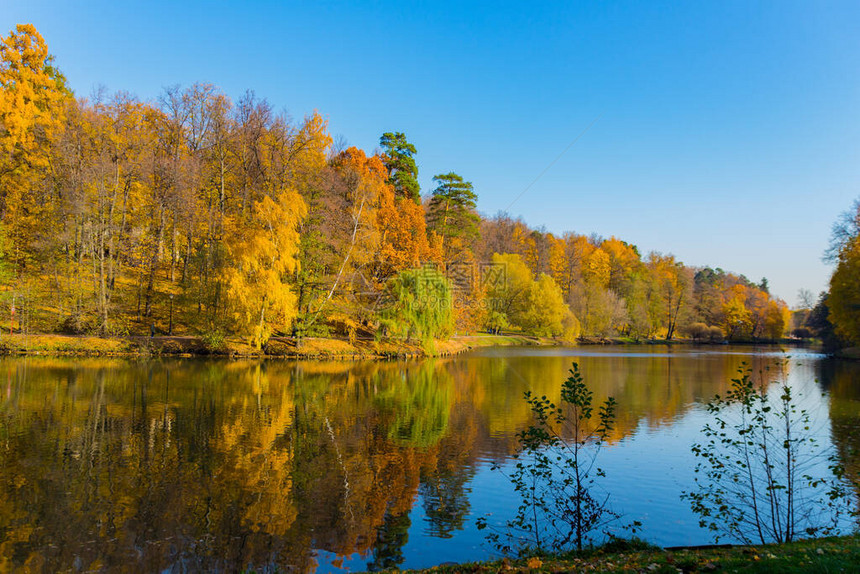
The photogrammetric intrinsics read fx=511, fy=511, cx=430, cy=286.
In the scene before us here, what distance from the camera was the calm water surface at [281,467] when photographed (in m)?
7.40

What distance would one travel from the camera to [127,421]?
577 inches

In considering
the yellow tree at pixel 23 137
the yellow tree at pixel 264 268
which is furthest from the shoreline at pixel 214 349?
the yellow tree at pixel 23 137

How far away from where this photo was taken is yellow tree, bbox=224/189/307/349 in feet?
99.2

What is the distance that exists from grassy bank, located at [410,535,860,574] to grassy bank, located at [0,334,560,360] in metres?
29.4

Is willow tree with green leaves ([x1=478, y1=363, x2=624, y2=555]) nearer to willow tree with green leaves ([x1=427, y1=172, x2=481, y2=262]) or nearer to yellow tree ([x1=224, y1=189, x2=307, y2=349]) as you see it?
yellow tree ([x1=224, y1=189, x2=307, y2=349])

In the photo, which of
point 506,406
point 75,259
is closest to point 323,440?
point 506,406

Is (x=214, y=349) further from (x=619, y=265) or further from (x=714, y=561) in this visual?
(x=619, y=265)

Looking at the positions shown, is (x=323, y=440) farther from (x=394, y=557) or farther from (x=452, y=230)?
(x=452, y=230)

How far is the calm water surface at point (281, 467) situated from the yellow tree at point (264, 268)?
7252 millimetres

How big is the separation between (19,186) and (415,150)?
104ft

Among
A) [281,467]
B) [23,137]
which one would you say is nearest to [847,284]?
[281,467]

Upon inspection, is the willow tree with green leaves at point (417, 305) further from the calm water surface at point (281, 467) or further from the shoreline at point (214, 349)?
the calm water surface at point (281, 467)

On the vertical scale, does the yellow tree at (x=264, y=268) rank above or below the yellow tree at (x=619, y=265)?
below

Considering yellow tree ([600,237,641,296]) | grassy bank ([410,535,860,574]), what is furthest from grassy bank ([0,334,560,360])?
yellow tree ([600,237,641,296])
